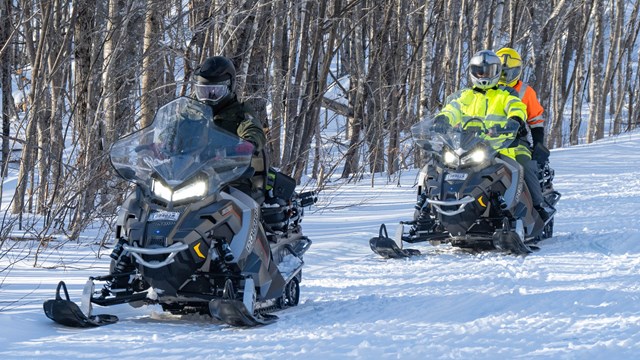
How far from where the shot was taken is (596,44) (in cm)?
3459

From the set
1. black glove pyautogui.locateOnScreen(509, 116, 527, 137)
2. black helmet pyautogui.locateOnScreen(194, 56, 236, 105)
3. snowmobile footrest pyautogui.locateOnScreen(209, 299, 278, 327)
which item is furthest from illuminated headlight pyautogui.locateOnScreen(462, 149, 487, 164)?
snowmobile footrest pyautogui.locateOnScreen(209, 299, 278, 327)

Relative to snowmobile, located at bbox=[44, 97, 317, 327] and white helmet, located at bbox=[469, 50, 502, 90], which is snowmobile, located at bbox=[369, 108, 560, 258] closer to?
white helmet, located at bbox=[469, 50, 502, 90]

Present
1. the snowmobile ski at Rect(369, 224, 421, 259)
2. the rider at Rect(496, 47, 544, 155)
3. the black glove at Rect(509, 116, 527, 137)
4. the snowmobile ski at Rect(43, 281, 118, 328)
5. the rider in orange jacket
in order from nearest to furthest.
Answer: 1. the snowmobile ski at Rect(43, 281, 118, 328)
2. the snowmobile ski at Rect(369, 224, 421, 259)
3. the black glove at Rect(509, 116, 527, 137)
4. the rider in orange jacket
5. the rider at Rect(496, 47, 544, 155)

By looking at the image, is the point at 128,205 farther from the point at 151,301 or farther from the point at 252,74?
the point at 252,74

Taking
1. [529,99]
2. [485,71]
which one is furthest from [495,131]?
[529,99]

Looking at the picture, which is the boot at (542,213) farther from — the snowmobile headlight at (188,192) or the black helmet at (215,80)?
the snowmobile headlight at (188,192)

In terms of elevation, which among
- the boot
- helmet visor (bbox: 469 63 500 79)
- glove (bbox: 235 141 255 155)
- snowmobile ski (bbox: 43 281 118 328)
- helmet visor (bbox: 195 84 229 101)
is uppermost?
helmet visor (bbox: 469 63 500 79)

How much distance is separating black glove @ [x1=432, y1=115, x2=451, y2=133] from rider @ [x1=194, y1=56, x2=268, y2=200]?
3072 millimetres

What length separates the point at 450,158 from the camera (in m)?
10.2

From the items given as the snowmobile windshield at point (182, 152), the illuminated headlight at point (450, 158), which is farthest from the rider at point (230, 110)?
the illuminated headlight at point (450, 158)

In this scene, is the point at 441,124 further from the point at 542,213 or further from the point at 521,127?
the point at 542,213

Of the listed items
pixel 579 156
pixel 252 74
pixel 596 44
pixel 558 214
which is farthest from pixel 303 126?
pixel 596 44

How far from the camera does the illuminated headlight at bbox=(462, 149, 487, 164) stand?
10109 mm

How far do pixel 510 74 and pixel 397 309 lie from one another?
19.1ft
